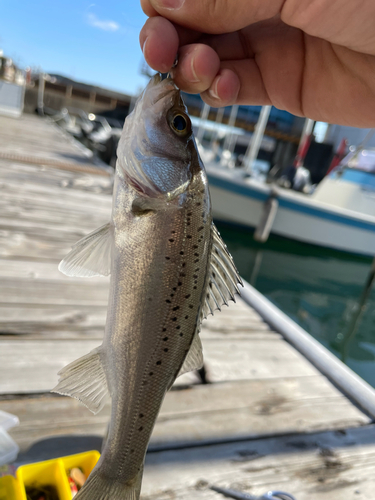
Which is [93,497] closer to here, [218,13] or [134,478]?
[134,478]

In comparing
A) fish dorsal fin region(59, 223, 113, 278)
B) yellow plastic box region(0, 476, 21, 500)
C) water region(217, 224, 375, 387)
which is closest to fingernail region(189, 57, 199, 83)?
fish dorsal fin region(59, 223, 113, 278)

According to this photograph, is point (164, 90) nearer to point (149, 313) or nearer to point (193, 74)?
point (193, 74)

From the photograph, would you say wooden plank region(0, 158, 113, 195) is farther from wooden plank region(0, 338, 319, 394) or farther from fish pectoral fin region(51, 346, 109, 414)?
fish pectoral fin region(51, 346, 109, 414)

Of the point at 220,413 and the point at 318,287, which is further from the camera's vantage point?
the point at 318,287

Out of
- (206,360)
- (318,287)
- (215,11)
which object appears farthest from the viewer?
(318,287)

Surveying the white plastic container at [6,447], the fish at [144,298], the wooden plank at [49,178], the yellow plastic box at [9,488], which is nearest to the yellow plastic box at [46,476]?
the yellow plastic box at [9,488]

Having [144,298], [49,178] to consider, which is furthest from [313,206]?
[144,298]
